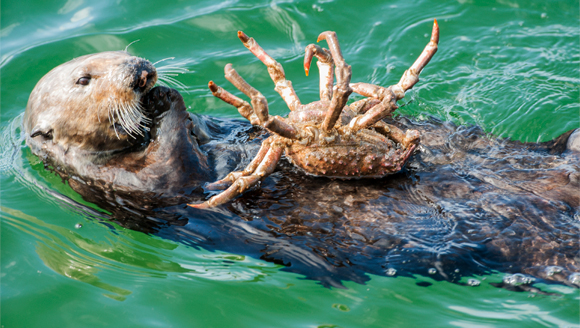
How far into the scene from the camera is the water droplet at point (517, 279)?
9.80 ft

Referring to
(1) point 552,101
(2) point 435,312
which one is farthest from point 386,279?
(1) point 552,101

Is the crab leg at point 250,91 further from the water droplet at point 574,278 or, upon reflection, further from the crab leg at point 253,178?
the water droplet at point 574,278

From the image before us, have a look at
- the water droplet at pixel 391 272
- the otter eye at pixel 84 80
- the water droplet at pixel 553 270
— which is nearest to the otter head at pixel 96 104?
the otter eye at pixel 84 80

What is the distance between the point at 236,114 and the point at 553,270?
139 inches

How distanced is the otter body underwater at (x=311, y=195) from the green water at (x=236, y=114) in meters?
0.22

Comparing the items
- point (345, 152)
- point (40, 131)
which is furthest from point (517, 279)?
point (40, 131)

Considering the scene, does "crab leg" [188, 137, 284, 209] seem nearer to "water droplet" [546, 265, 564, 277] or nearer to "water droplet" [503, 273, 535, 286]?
"water droplet" [503, 273, 535, 286]

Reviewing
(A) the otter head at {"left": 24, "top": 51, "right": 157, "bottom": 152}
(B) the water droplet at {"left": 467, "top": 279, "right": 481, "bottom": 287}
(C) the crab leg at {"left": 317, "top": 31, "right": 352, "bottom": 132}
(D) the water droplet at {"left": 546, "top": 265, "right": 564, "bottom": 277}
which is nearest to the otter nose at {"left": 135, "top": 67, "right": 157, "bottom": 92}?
(A) the otter head at {"left": 24, "top": 51, "right": 157, "bottom": 152}

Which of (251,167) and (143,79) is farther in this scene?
(143,79)

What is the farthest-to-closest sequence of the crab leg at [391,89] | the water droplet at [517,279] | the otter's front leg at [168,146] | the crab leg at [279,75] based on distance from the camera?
the otter's front leg at [168,146], the crab leg at [279,75], the water droplet at [517,279], the crab leg at [391,89]

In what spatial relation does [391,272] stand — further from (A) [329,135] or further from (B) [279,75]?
(B) [279,75]

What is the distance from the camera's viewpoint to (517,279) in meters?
3.01

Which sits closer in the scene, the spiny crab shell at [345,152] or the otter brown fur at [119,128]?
the spiny crab shell at [345,152]

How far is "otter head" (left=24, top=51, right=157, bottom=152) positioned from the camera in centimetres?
329
